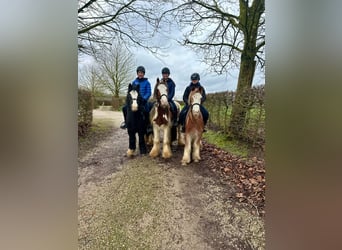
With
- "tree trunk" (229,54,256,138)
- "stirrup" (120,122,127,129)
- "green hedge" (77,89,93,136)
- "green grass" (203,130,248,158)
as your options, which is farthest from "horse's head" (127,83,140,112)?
"tree trunk" (229,54,256,138)

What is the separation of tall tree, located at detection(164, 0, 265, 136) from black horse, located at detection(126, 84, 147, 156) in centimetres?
43

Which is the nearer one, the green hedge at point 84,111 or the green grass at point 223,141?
the green hedge at point 84,111

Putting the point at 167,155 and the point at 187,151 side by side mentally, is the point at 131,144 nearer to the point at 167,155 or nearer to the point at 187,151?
the point at 167,155

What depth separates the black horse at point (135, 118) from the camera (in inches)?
56.9

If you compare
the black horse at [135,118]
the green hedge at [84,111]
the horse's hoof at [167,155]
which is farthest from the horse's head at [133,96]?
the horse's hoof at [167,155]

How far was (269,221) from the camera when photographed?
134cm

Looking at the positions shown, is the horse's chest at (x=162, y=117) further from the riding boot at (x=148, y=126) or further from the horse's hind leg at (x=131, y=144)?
the horse's hind leg at (x=131, y=144)

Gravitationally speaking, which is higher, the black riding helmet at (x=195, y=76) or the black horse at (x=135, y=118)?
the black riding helmet at (x=195, y=76)

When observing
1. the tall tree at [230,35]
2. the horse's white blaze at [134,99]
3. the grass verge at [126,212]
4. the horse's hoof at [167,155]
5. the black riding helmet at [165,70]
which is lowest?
→ the grass verge at [126,212]

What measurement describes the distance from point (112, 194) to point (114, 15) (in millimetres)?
1027
